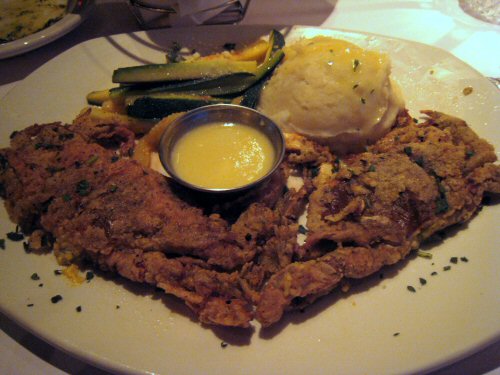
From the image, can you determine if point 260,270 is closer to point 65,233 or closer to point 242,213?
point 242,213

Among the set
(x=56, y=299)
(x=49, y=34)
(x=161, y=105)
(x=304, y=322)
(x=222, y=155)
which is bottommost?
(x=304, y=322)

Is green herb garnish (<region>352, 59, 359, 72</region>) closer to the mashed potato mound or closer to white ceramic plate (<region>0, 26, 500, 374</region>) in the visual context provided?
the mashed potato mound

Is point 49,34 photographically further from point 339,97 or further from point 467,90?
point 467,90

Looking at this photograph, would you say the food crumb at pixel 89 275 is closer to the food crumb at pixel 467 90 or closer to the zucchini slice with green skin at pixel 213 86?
the zucchini slice with green skin at pixel 213 86

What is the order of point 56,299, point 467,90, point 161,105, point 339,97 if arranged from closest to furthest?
point 56,299, point 339,97, point 161,105, point 467,90

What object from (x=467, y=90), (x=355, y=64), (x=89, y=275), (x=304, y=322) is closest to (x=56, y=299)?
(x=89, y=275)

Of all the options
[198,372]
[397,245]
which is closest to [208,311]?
[198,372]

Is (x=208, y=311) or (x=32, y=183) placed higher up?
(x=32, y=183)
